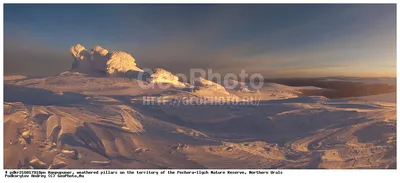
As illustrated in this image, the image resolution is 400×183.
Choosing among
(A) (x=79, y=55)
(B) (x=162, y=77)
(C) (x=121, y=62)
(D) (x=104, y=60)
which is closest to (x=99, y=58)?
(D) (x=104, y=60)

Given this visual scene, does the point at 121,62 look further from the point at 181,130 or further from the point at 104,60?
the point at 181,130

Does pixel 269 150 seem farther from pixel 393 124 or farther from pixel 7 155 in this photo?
pixel 7 155

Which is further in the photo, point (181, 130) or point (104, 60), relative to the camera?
point (104, 60)

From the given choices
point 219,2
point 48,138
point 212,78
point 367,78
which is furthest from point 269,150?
point 48,138
